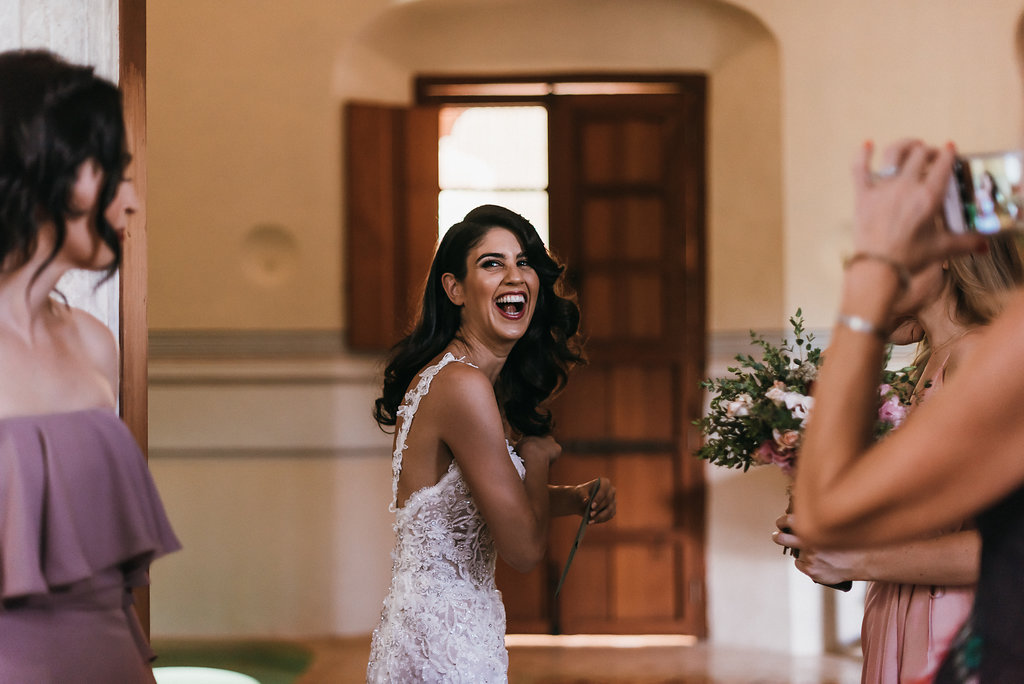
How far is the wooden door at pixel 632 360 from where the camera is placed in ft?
19.5

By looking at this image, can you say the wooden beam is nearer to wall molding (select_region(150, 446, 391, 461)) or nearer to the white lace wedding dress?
the white lace wedding dress

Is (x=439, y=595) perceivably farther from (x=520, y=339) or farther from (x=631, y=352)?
(x=631, y=352)

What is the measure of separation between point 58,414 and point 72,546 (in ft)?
0.61

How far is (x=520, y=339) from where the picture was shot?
276 cm

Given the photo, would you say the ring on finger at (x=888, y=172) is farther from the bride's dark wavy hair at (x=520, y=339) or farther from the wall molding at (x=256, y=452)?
the wall molding at (x=256, y=452)

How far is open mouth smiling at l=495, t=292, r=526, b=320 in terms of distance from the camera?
8.09ft

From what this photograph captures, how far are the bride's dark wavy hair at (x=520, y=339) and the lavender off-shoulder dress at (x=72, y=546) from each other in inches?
44.0

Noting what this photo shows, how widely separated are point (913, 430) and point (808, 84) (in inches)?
197

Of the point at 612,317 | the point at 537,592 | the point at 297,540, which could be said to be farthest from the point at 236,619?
the point at 612,317

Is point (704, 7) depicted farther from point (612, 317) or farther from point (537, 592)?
point (537, 592)

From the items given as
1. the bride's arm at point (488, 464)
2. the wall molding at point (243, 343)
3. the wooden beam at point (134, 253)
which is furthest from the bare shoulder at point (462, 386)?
the wall molding at point (243, 343)

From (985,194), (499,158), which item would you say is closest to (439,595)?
(985,194)

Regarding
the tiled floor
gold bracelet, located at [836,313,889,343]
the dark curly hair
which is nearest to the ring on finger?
gold bracelet, located at [836,313,889,343]

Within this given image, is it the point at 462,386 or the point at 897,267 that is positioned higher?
the point at 897,267
